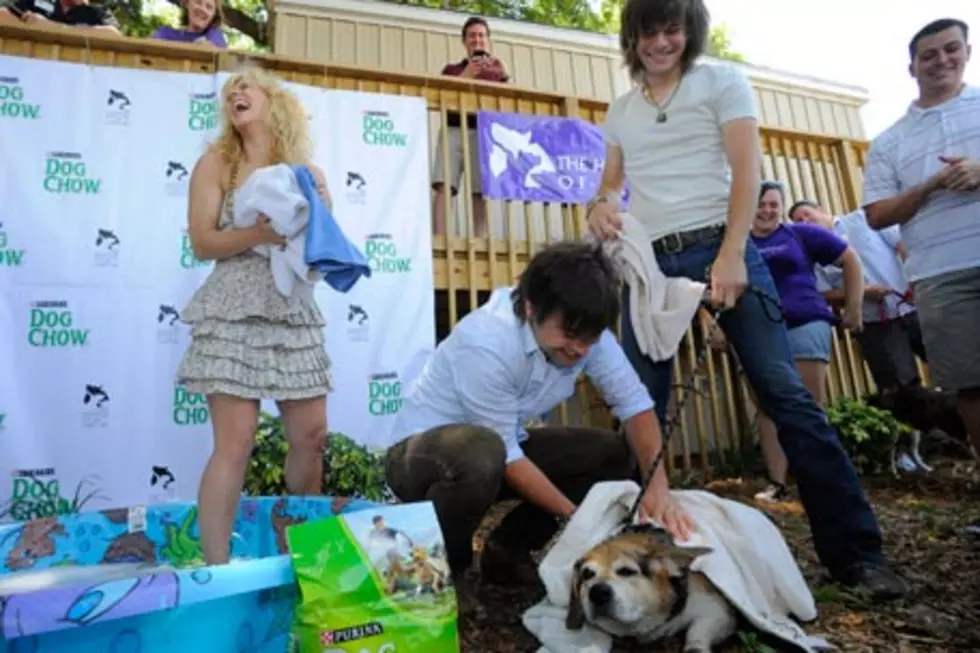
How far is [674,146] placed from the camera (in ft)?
7.75

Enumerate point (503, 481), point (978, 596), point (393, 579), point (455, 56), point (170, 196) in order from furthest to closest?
1. point (455, 56)
2. point (170, 196)
3. point (503, 481)
4. point (978, 596)
5. point (393, 579)

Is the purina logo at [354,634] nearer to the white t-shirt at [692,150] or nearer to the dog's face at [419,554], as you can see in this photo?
the dog's face at [419,554]

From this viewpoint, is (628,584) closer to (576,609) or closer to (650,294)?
(576,609)

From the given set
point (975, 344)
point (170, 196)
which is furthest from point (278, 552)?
point (170, 196)

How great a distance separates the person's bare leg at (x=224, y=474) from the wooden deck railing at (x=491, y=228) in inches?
104

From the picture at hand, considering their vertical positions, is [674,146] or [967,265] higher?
[674,146]

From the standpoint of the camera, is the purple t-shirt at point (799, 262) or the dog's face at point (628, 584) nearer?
the dog's face at point (628, 584)

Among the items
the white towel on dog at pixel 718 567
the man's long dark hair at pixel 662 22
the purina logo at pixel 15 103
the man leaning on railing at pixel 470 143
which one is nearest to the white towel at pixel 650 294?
the white towel on dog at pixel 718 567

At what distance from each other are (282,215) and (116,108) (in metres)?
2.89

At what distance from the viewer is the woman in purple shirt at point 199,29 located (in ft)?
15.5

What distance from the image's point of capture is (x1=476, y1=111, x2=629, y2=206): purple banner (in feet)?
16.7

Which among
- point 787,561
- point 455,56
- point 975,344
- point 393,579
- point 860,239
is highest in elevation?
point 455,56

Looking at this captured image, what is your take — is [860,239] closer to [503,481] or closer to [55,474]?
[503,481]

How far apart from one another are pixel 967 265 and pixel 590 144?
3214mm
